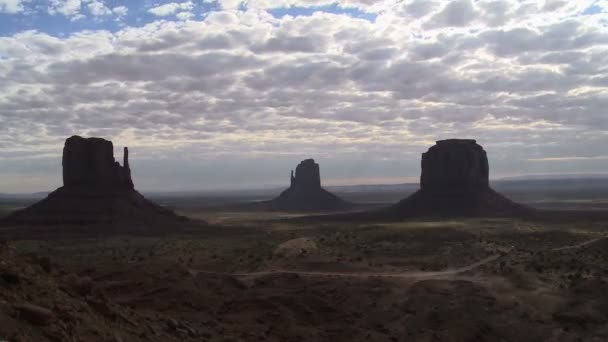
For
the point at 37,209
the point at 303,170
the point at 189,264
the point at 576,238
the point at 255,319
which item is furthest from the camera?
the point at 303,170

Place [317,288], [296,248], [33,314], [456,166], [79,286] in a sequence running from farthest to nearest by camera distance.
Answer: [456,166]
[296,248]
[317,288]
[79,286]
[33,314]

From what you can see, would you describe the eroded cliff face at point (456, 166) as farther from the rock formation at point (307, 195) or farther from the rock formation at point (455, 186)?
the rock formation at point (307, 195)

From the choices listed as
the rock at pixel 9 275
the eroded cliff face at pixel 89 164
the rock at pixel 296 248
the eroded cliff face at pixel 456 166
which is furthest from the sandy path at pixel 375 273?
the eroded cliff face at pixel 456 166

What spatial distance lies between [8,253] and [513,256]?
41857 millimetres

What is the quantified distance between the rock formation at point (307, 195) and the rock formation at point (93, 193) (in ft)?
269

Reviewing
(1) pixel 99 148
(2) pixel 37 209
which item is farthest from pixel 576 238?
(2) pixel 37 209

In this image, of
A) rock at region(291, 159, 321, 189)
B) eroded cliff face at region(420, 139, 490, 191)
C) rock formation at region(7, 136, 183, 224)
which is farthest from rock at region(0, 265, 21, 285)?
rock at region(291, 159, 321, 189)

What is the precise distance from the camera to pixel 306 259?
4594 centimetres

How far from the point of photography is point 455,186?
352 feet

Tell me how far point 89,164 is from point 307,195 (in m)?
99.1

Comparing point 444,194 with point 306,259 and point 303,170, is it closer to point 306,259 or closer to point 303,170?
point 306,259

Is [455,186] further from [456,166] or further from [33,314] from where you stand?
[33,314]

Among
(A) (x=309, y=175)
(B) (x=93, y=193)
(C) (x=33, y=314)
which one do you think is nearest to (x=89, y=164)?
(B) (x=93, y=193)

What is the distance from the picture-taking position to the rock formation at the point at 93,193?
81.8 m
